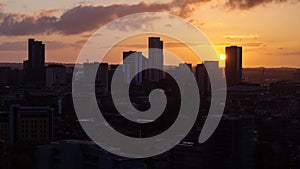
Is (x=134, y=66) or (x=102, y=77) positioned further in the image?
(x=102, y=77)

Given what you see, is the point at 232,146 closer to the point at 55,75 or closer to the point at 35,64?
the point at 55,75

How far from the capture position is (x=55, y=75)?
1107 inches

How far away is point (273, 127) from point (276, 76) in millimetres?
30446

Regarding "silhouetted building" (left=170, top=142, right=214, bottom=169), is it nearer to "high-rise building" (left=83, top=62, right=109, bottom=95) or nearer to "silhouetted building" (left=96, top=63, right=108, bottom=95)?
"high-rise building" (left=83, top=62, right=109, bottom=95)

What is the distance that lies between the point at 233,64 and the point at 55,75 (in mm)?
8716

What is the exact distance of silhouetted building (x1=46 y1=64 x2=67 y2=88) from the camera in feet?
90.4

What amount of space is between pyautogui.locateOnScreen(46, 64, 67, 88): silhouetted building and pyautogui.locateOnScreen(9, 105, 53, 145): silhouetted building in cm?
1429

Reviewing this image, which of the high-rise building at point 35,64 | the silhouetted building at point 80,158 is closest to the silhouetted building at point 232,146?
the silhouetted building at point 80,158

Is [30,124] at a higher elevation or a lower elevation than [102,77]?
lower

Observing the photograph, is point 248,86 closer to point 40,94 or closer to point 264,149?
point 40,94

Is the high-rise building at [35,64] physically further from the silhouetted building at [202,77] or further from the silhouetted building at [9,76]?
the silhouetted building at [202,77]

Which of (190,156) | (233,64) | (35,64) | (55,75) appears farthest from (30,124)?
(35,64)

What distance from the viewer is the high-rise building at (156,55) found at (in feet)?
81.0

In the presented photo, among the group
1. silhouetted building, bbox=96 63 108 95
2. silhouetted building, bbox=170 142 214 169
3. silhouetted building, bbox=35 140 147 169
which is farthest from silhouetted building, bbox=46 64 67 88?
silhouetted building, bbox=35 140 147 169
